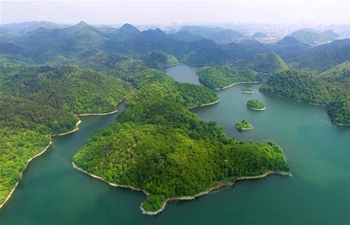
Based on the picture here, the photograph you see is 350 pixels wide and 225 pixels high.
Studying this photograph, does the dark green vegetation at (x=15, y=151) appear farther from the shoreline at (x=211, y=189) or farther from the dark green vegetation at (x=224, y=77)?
the dark green vegetation at (x=224, y=77)

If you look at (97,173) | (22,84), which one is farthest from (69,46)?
(97,173)

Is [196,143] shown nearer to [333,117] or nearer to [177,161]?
[177,161]

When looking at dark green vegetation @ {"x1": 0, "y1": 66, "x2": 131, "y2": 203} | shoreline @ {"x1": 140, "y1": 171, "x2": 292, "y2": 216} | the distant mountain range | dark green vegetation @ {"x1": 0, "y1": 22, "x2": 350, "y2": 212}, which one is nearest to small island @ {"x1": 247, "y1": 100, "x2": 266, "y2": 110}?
dark green vegetation @ {"x1": 0, "y1": 22, "x2": 350, "y2": 212}

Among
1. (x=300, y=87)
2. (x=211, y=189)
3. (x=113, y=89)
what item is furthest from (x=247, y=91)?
(x=211, y=189)

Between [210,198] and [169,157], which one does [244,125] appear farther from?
[210,198]

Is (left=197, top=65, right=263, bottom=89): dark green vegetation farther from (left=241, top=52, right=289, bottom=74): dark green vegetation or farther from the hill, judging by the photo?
the hill
